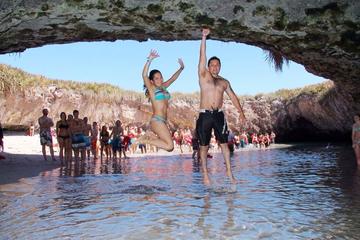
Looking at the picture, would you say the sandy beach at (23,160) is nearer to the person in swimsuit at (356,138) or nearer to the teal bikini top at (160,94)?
the teal bikini top at (160,94)

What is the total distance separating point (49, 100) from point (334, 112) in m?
21.3

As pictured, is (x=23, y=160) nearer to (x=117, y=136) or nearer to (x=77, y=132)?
(x=77, y=132)

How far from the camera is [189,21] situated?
5777 millimetres

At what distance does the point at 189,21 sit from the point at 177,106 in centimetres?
3263

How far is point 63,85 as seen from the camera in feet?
107

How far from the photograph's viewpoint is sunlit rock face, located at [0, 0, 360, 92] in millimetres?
5465

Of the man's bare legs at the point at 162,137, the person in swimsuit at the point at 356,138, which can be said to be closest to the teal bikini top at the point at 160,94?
the man's bare legs at the point at 162,137

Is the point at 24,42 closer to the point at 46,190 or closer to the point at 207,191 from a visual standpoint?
the point at 46,190

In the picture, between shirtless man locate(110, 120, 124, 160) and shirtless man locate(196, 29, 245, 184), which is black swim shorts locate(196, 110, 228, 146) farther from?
shirtless man locate(110, 120, 124, 160)

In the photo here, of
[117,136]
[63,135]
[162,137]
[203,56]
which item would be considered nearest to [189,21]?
[203,56]

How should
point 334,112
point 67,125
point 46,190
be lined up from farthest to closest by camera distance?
point 334,112
point 67,125
point 46,190

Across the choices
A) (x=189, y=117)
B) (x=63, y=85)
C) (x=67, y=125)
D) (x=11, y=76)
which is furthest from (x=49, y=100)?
(x=67, y=125)

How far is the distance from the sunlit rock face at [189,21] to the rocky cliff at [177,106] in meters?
18.7

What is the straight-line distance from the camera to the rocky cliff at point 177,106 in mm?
29312
